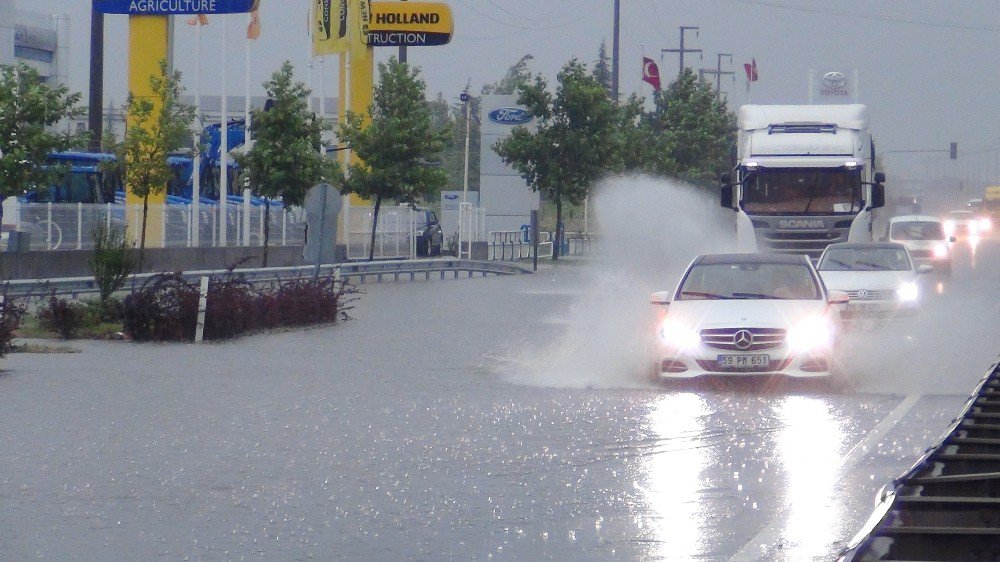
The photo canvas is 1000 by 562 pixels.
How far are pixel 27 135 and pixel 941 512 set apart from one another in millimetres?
28895

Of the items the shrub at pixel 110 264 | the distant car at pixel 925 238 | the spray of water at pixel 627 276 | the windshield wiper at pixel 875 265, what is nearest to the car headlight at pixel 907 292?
the windshield wiper at pixel 875 265

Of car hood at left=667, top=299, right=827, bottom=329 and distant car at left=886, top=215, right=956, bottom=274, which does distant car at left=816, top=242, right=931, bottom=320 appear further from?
distant car at left=886, top=215, right=956, bottom=274

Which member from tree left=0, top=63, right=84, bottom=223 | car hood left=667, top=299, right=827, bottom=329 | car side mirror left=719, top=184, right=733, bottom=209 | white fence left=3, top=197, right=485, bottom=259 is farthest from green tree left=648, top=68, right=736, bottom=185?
car hood left=667, top=299, right=827, bottom=329

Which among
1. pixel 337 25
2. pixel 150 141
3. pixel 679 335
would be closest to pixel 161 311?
pixel 679 335

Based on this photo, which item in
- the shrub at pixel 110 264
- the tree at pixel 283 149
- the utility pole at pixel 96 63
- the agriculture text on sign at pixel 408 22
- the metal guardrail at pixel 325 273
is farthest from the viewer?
the agriculture text on sign at pixel 408 22

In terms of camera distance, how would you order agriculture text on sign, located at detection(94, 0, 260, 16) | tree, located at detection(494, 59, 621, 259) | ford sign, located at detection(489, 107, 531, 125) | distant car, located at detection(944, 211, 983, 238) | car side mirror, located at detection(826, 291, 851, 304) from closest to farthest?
car side mirror, located at detection(826, 291, 851, 304)
agriculture text on sign, located at detection(94, 0, 260, 16)
tree, located at detection(494, 59, 621, 259)
ford sign, located at detection(489, 107, 531, 125)
distant car, located at detection(944, 211, 983, 238)

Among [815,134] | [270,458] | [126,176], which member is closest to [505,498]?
[270,458]

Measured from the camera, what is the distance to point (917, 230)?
3841 cm

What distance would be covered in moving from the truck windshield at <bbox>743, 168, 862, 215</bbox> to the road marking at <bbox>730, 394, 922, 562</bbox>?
14.8 m

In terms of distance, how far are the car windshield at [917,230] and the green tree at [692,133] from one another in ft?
112

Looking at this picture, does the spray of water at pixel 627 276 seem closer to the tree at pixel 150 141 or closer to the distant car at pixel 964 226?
the tree at pixel 150 141

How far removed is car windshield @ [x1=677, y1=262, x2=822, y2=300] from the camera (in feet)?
49.7

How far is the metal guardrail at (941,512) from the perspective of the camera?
3445 mm

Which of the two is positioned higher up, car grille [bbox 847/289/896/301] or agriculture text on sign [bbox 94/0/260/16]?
agriculture text on sign [bbox 94/0/260/16]
